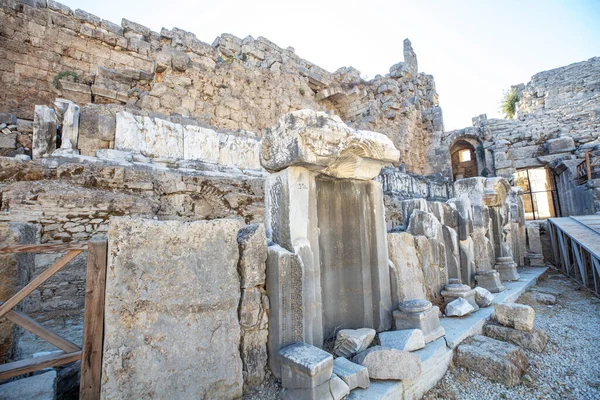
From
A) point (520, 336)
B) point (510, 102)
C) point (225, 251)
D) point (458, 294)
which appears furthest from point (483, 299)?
point (510, 102)

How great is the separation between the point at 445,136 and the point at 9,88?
18736mm

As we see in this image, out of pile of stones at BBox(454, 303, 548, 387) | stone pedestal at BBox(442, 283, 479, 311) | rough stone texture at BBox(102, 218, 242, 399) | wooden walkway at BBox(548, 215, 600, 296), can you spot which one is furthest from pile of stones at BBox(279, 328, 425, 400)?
wooden walkway at BBox(548, 215, 600, 296)

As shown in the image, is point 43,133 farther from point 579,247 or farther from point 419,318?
point 579,247

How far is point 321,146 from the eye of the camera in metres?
2.28

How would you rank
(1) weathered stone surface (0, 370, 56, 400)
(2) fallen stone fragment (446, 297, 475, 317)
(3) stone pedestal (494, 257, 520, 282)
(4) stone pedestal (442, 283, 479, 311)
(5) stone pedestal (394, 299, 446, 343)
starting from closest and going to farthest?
1. (1) weathered stone surface (0, 370, 56, 400)
2. (5) stone pedestal (394, 299, 446, 343)
3. (2) fallen stone fragment (446, 297, 475, 317)
4. (4) stone pedestal (442, 283, 479, 311)
5. (3) stone pedestal (494, 257, 520, 282)

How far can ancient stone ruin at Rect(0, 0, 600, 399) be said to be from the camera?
1.58 metres

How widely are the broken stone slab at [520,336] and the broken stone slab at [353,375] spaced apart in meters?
1.86

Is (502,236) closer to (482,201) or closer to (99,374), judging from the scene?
(482,201)

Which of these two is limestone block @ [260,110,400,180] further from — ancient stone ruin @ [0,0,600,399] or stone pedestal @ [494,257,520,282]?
stone pedestal @ [494,257,520,282]

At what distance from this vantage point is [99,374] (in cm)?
154

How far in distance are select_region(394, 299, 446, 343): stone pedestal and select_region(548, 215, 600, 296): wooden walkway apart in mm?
3639

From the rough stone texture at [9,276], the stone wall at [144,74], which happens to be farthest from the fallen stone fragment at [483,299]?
the stone wall at [144,74]

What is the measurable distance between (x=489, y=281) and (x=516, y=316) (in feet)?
5.27

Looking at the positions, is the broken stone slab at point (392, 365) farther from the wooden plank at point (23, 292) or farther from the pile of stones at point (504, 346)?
the wooden plank at point (23, 292)
